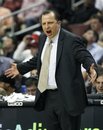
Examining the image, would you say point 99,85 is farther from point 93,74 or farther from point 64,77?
point 93,74

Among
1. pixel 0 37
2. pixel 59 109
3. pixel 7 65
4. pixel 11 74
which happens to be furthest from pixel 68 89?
pixel 0 37

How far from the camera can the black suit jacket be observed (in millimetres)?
7910

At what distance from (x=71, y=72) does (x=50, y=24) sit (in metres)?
0.59

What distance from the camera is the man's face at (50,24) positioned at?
7.98 m

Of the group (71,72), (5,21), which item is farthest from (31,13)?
(71,72)

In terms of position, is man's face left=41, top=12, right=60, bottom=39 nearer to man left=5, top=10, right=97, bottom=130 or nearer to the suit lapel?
man left=5, top=10, right=97, bottom=130

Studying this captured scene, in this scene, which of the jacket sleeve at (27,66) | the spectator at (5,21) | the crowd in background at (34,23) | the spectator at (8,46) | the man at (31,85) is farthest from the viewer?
the spectator at (5,21)

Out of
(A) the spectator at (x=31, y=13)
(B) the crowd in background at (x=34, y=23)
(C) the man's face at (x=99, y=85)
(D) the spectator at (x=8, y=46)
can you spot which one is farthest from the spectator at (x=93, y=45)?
(C) the man's face at (x=99, y=85)

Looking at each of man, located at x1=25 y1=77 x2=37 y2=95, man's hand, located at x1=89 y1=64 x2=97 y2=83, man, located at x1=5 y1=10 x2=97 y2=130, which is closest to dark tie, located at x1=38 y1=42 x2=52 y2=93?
man, located at x1=5 y1=10 x2=97 y2=130

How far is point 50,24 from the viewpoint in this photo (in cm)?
799

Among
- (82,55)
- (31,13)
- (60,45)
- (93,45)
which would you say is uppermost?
(31,13)

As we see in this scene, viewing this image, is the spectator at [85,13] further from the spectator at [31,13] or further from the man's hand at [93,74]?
the man's hand at [93,74]

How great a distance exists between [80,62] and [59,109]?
59 centimetres

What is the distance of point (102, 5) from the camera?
1463 cm
